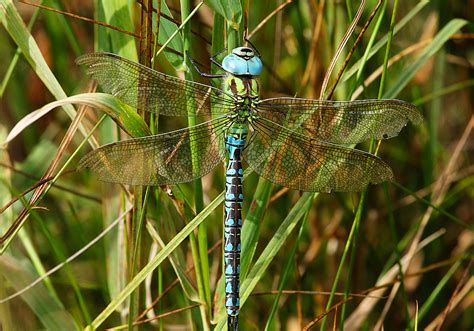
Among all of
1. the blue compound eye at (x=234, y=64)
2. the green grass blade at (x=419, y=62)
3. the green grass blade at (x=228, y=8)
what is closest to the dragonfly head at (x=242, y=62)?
the blue compound eye at (x=234, y=64)

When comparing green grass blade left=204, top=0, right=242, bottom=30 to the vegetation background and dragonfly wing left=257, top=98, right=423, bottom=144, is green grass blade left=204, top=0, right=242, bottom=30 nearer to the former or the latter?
the vegetation background

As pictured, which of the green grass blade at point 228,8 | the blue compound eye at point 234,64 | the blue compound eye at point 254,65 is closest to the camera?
the green grass blade at point 228,8

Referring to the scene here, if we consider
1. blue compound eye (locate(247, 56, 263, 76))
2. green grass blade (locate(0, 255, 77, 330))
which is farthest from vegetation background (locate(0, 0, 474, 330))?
blue compound eye (locate(247, 56, 263, 76))

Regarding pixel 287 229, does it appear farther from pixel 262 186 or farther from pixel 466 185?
pixel 466 185

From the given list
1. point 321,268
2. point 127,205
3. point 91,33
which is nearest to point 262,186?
point 127,205

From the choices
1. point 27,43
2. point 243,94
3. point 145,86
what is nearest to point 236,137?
point 243,94

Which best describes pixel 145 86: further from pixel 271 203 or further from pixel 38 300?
pixel 271 203

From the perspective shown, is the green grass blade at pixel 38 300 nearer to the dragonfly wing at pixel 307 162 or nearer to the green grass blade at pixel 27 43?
the green grass blade at pixel 27 43
